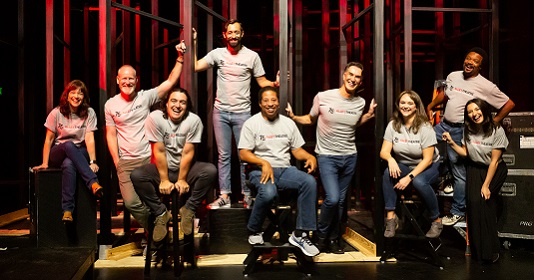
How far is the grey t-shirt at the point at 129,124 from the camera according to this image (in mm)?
4305

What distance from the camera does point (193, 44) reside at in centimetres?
477

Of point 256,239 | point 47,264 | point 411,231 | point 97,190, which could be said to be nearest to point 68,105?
point 97,190

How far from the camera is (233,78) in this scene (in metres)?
4.60

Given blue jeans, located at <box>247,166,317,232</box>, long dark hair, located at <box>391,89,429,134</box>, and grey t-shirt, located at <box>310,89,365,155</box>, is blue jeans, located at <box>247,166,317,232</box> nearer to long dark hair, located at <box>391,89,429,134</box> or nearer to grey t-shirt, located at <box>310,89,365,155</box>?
grey t-shirt, located at <box>310,89,365,155</box>

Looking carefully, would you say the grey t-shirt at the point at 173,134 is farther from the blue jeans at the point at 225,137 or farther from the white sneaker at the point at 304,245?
the white sneaker at the point at 304,245

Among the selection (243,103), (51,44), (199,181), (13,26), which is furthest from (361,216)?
(13,26)

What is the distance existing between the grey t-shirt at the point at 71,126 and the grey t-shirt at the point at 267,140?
1.38 metres

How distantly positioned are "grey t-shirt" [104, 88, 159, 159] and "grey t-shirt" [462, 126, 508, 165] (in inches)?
104

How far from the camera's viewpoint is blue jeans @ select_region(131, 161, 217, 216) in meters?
3.92

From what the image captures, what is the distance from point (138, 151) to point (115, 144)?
8.2 inches

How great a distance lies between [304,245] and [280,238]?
0.19 meters

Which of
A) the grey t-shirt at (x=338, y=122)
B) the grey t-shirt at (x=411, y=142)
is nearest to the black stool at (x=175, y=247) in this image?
the grey t-shirt at (x=338, y=122)

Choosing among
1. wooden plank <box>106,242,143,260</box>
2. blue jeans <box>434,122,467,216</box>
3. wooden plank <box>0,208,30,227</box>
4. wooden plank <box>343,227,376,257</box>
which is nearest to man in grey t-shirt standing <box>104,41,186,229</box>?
wooden plank <box>106,242,143,260</box>

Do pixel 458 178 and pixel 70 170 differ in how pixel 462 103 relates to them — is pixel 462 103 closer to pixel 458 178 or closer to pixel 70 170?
pixel 458 178
